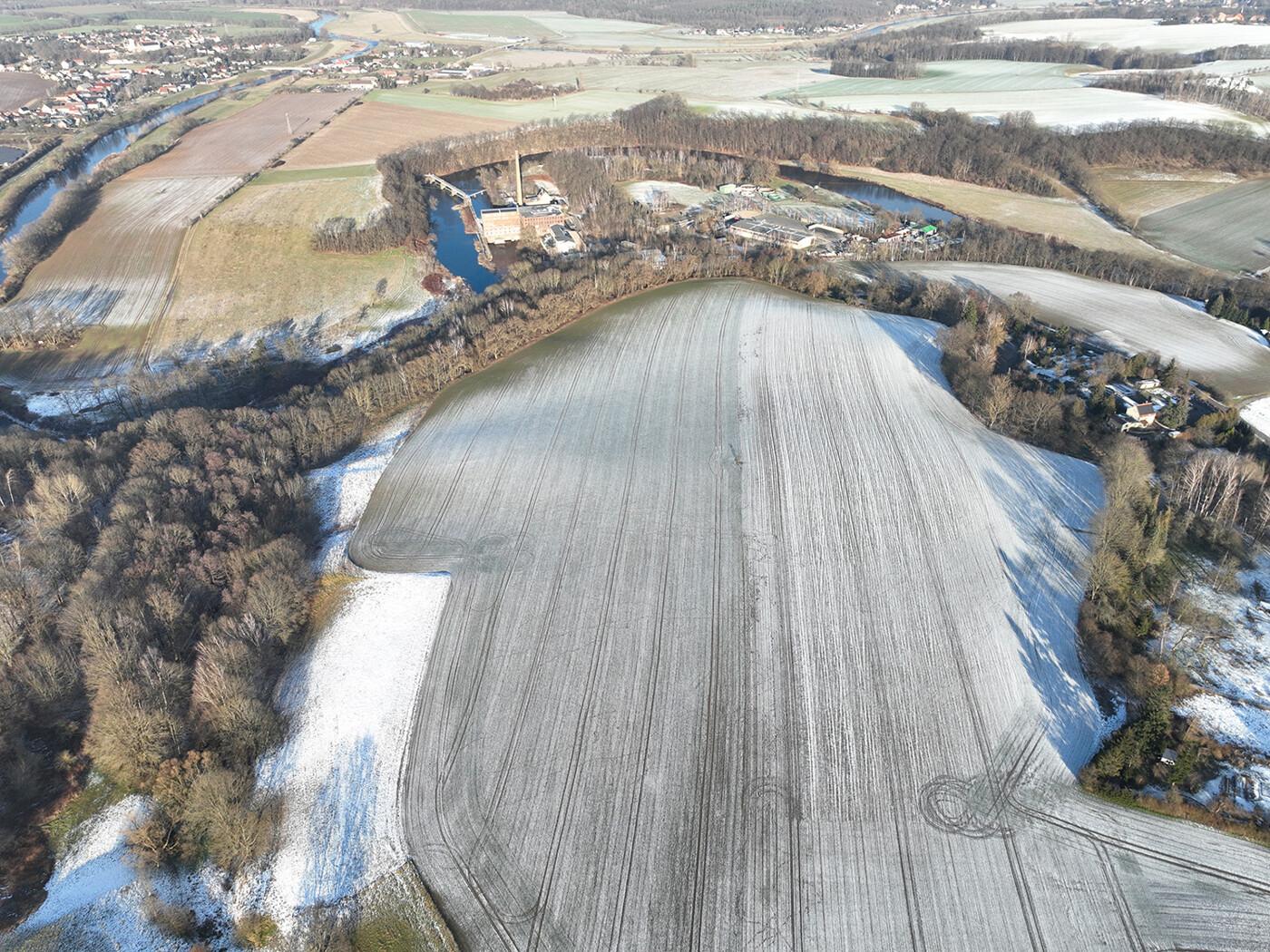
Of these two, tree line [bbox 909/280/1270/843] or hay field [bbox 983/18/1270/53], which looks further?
hay field [bbox 983/18/1270/53]

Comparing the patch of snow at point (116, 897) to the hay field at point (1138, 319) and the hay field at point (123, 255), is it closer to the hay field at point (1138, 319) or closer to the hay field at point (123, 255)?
the hay field at point (123, 255)

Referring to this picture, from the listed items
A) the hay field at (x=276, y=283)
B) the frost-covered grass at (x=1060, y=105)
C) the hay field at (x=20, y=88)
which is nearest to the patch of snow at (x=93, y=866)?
the hay field at (x=276, y=283)

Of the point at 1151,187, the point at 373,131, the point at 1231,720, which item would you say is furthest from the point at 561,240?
the point at 1151,187

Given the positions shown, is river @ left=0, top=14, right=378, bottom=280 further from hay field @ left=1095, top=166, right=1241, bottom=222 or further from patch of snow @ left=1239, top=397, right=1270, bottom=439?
hay field @ left=1095, top=166, right=1241, bottom=222

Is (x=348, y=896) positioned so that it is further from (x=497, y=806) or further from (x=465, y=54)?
(x=465, y=54)

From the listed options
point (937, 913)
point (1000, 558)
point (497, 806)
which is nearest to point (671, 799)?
point (497, 806)

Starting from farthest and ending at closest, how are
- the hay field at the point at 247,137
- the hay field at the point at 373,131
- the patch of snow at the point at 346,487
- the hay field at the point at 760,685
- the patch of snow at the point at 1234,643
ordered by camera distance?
the hay field at the point at 373,131
the hay field at the point at 247,137
the patch of snow at the point at 346,487
the patch of snow at the point at 1234,643
the hay field at the point at 760,685

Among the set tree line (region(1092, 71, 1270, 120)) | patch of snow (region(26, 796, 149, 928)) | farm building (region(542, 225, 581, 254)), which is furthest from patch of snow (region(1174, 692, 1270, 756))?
tree line (region(1092, 71, 1270, 120))
